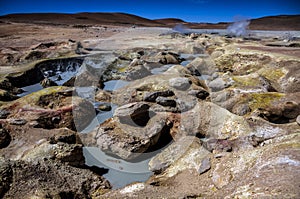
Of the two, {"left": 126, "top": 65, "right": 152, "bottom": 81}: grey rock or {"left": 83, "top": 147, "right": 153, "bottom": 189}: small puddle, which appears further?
{"left": 126, "top": 65, "right": 152, "bottom": 81}: grey rock

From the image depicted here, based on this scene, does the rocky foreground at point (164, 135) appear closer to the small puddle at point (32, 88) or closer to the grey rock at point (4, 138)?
the grey rock at point (4, 138)

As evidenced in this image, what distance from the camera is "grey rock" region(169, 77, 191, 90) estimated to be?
9047 mm

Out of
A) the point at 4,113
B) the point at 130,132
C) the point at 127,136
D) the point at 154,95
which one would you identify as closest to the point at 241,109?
the point at 154,95

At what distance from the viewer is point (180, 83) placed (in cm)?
914

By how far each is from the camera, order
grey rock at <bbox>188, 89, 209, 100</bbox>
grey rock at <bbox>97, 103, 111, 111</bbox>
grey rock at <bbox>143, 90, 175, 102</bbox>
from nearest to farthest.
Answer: grey rock at <bbox>143, 90, 175, 102</bbox> → grey rock at <bbox>97, 103, 111, 111</bbox> → grey rock at <bbox>188, 89, 209, 100</bbox>

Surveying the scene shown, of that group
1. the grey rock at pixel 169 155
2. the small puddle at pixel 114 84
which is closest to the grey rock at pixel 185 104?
the grey rock at pixel 169 155

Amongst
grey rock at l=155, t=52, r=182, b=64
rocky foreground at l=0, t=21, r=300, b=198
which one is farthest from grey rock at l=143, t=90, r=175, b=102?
Answer: grey rock at l=155, t=52, r=182, b=64

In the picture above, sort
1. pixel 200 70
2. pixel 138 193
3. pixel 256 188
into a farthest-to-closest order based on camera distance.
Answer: pixel 200 70 → pixel 138 193 → pixel 256 188

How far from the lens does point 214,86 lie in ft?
31.5

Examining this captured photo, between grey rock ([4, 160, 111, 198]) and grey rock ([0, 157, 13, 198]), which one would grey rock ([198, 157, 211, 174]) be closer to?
grey rock ([4, 160, 111, 198])

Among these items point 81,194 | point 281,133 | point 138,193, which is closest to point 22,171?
point 81,194

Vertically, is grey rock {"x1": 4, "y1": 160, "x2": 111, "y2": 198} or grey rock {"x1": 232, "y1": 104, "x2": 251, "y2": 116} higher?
grey rock {"x1": 232, "y1": 104, "x2": 251, "y2": 116}

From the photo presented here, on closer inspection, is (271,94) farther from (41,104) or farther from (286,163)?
(41,104)

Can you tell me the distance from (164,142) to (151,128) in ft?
1.63
